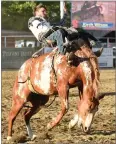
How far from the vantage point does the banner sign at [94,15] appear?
1585 inches

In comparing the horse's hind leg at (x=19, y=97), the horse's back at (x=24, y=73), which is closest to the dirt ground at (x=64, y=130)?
the horse's hind leg at (x=19, y=97)

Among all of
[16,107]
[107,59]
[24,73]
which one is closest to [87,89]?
[24,73]

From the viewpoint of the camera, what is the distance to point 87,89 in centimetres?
636

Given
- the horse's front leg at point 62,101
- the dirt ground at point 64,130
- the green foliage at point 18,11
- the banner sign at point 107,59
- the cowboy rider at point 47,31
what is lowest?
the banner sign at point 107,59

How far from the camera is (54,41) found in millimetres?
6895

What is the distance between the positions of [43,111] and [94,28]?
31427mm

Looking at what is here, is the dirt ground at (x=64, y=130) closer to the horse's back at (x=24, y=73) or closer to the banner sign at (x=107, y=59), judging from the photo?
the horse's back at (x=24, y=73)

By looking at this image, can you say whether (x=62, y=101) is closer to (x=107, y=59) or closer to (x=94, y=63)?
(x=94, y=63)

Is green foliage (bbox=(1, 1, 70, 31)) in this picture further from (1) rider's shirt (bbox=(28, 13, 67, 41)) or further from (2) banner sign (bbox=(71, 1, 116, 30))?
(1) rider's shirt (bbox=(28, 13, 67, 41))

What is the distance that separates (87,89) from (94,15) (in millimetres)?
35754

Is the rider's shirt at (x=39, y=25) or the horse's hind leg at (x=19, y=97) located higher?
the rider's shirt at (x=39, y=25)

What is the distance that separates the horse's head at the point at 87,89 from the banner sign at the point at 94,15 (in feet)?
110

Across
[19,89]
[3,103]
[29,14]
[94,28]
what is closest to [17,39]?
[29,14]

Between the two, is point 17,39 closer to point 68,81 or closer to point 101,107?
point 101,107
